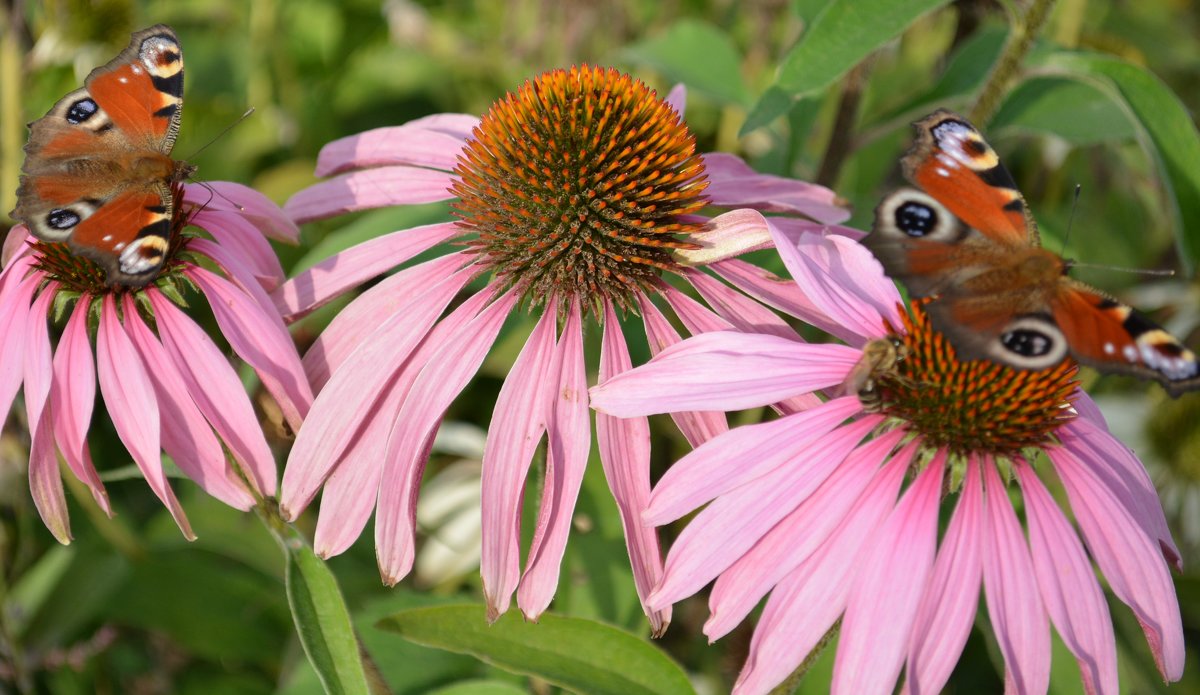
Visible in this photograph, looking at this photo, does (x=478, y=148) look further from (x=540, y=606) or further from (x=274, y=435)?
(x=540, y=606)

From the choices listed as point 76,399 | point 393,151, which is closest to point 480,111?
point 393,151

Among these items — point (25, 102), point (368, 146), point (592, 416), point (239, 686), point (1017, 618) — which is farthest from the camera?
point (25, 102)

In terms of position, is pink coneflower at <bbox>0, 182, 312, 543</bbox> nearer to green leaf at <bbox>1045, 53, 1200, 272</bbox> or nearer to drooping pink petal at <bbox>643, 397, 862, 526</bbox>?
drooping pink petal at <bbox>643, 397, 862, 526</bbox>

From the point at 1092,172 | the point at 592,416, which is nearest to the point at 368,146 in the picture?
the point at 592,416

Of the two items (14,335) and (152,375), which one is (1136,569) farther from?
(14,335)

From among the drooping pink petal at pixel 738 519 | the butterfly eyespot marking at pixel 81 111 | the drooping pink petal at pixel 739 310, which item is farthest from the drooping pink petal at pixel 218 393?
the drooping pink petal at pixel 739 310

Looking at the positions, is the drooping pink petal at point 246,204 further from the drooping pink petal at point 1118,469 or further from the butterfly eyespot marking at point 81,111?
the drooping pink petal at point 1118,469
